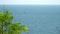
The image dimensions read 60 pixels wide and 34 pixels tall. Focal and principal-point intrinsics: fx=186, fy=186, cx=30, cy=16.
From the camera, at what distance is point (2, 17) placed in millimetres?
6090

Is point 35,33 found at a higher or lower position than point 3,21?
lower

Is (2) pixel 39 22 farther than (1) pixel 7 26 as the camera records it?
Yes

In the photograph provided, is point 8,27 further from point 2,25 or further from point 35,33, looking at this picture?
point 35,33

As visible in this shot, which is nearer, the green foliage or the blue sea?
the green foliage

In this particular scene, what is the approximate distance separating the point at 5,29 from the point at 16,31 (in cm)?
37

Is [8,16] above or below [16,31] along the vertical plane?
above

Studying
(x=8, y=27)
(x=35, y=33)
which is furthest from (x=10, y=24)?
(x=35, y=33)

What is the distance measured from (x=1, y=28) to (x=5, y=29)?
0.14m

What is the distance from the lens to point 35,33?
24.4 metres

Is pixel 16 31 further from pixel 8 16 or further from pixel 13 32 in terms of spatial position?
pixel 8 16

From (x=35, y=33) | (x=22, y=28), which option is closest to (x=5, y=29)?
(x=22, y=28)

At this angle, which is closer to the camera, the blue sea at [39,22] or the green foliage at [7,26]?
the green foliage at [7,26]

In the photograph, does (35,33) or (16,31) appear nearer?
(16,31)

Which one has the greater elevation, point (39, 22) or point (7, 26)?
point (7, 26)
